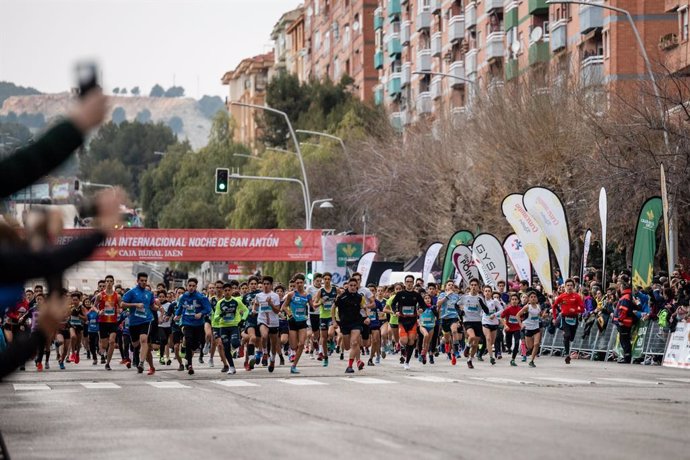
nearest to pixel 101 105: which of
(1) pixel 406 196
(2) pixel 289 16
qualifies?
(1) pixel 406 196

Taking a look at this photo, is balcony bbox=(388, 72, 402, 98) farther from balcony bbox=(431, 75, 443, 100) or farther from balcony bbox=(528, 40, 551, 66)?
balcony bbox=(528, 40, 551, 66)

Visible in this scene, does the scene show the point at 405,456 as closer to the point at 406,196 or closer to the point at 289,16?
the point at 406,196

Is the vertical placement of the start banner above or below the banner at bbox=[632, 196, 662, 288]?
above

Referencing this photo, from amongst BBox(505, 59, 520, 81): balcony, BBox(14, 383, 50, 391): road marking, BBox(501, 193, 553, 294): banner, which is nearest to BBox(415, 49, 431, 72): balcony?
BBox(505, 59, 520, 81): balcony

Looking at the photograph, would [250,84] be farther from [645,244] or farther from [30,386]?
[30,386]

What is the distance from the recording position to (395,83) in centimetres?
8631

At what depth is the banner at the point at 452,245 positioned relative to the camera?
40.6 meters

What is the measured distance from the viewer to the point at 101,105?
6.43 meters

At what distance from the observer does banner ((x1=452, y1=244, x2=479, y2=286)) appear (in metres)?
39.2

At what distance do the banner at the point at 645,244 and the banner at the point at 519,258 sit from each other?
6.98 m

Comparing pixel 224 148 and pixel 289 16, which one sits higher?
pixel 289 16

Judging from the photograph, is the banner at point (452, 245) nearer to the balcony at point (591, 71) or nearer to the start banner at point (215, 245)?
the balcony at point (591, 71)

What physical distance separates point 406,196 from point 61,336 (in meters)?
25.4

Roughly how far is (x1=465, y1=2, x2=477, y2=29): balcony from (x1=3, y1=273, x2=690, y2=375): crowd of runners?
37910 millimetres
